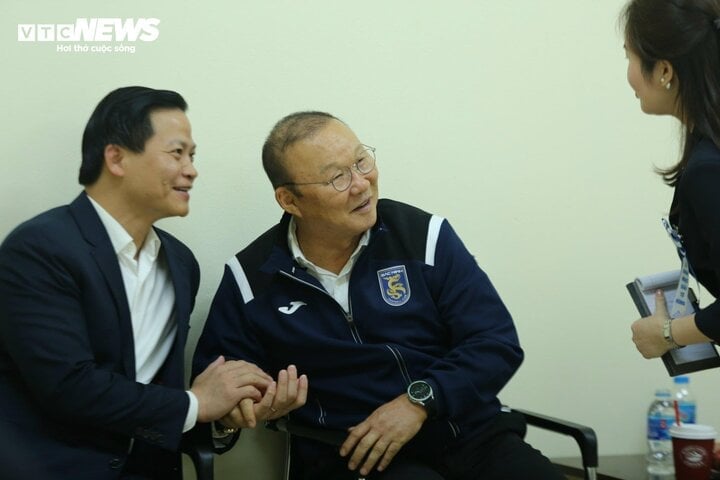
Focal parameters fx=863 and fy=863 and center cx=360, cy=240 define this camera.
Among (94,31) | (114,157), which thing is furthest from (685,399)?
(94,31)

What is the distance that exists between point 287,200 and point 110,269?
60 cm

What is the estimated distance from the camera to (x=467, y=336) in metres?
2.54

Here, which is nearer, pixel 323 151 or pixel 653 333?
pixel 653 333

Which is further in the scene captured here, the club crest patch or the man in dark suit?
the club crest patch

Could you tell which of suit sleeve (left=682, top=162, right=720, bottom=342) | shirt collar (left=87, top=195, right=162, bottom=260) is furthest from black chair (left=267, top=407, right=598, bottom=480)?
shirt collar (left=87, top=195, right=162, bottom=260)

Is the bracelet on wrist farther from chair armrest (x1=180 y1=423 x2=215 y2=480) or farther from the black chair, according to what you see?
chair armrest (x1=180 y1=423 x2=215 y2=480)

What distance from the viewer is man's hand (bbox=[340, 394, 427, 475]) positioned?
237 cm

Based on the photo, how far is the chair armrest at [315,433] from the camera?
240 centimetres

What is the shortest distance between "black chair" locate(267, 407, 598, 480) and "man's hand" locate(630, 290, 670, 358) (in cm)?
28

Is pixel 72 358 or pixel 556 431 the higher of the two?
pixel 72 358

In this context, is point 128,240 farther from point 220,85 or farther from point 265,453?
point 265,453

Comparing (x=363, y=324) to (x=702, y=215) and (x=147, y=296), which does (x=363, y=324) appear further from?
(x=702, y=215)

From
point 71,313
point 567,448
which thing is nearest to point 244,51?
point 71,313

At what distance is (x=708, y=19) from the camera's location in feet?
6.41
